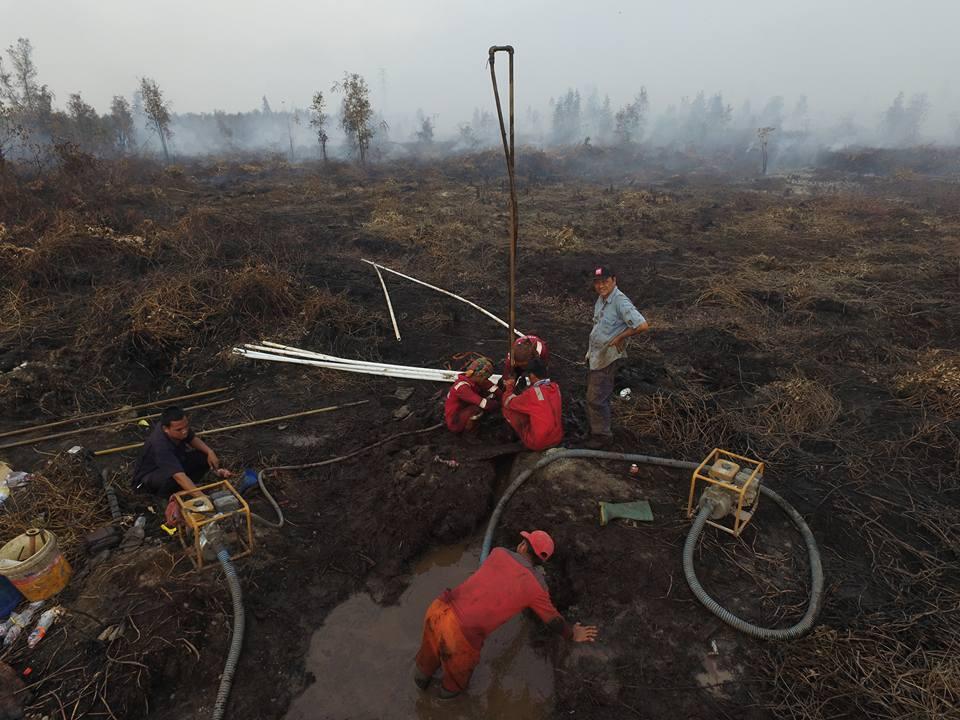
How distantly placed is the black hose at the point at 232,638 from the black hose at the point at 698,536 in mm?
1843

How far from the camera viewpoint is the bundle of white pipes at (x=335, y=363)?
7.20 meters

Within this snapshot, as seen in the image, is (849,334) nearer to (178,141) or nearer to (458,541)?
(458,541)

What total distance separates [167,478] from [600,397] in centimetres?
430

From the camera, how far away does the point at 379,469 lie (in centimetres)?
532

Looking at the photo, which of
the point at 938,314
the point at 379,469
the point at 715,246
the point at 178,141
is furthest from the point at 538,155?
the point at 178,141

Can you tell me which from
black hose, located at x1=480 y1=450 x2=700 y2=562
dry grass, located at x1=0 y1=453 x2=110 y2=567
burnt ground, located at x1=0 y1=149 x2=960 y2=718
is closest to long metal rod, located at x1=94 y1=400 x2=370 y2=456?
burnt ground, located at x1=0 y1=149 x2=960 y2=718

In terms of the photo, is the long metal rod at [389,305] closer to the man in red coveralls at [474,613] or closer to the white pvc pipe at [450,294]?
the white pvc pipe at [450,294]

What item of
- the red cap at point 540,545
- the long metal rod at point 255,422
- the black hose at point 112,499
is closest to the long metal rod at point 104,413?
the long metal rod at point 255,422

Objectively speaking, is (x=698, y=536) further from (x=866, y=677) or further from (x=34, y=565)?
(x=34, y=565)

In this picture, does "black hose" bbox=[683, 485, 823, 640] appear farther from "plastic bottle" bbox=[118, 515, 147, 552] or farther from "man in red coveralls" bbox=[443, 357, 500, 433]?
"plastic bottle" bbox=[118, 515, 147, 552]

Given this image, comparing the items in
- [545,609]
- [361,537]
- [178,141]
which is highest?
[178,141]

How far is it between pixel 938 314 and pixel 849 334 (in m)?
2.15

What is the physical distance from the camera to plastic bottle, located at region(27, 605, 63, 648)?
3344mm

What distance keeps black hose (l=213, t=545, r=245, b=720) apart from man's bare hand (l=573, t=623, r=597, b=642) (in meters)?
2.32
